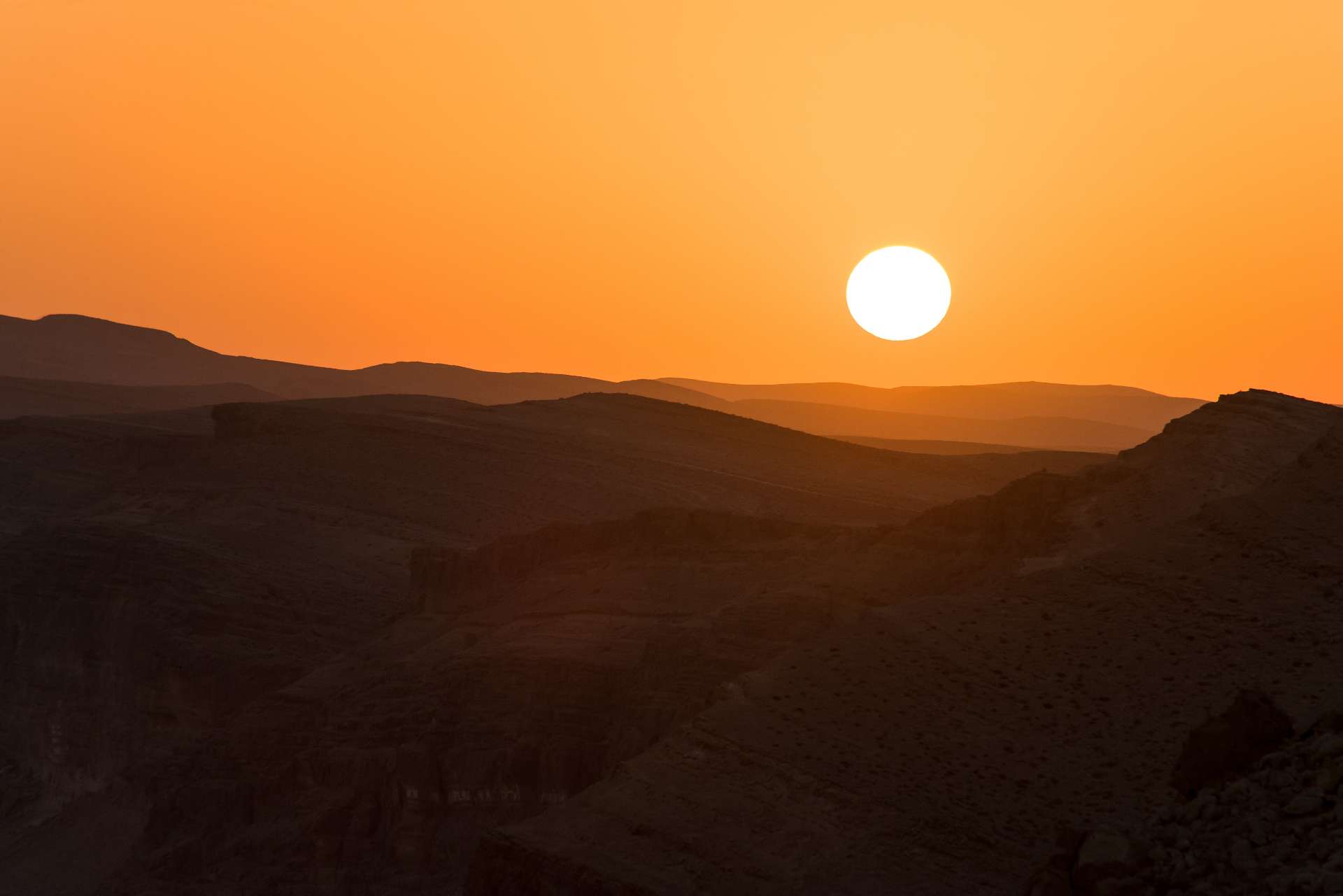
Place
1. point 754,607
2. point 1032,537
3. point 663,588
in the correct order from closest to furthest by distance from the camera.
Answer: point 1032,537 < point 754,607 < point 663,588

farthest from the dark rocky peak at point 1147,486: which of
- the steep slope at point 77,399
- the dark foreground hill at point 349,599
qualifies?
the steep slope at point 77,399

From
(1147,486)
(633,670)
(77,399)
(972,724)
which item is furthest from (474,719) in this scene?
(77,399)

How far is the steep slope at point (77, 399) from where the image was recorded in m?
125

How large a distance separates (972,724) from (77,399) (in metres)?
118

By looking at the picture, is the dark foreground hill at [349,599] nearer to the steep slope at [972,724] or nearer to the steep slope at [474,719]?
the steep slope at [474,719]

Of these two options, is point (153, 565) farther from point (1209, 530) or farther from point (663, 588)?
point (1209, 530)

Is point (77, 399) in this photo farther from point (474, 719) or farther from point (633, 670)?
point (633, 670)

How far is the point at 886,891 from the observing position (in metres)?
22.2

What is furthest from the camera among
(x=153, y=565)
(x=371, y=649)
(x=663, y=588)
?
(x=153, y=565)

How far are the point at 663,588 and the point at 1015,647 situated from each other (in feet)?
47.1

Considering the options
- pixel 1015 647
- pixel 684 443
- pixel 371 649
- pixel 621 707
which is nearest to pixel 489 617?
pixel 371 649

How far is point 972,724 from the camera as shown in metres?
25.2

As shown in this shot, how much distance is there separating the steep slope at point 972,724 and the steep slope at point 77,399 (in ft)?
A: 320

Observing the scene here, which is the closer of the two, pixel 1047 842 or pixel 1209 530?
pixel 1047 842
